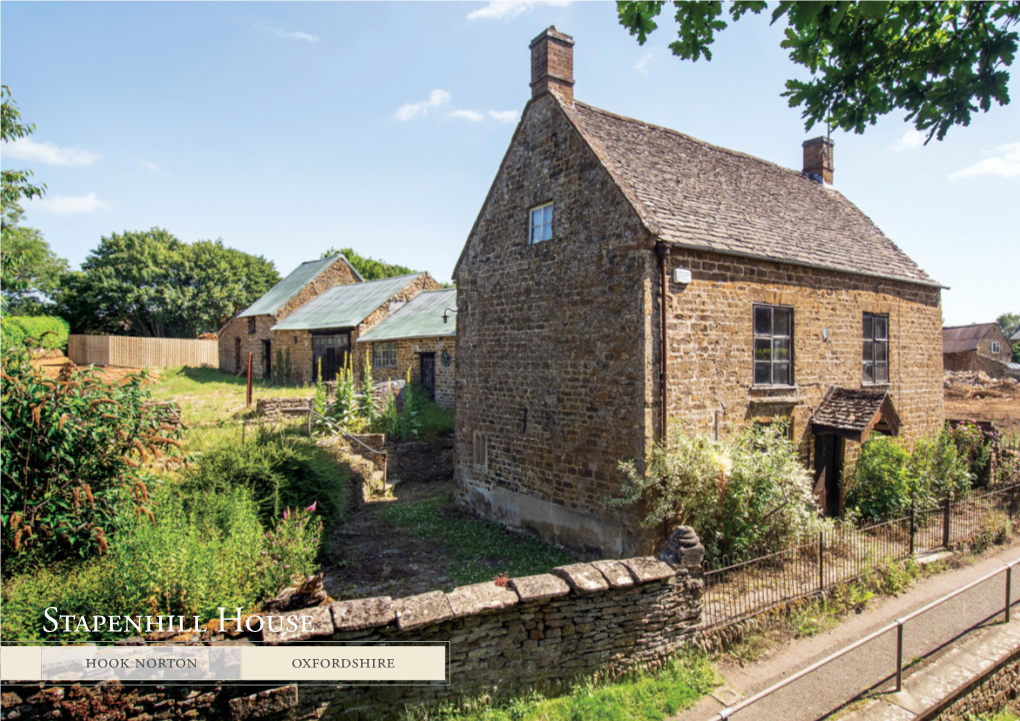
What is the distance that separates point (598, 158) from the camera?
1076 cm

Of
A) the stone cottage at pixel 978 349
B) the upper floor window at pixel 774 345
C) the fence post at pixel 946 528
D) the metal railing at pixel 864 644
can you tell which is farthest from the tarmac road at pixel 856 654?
the stone cottage at pixel 978 349

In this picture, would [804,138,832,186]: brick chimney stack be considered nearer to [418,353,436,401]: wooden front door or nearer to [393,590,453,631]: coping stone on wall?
[418,353,436,401]: wooden front door

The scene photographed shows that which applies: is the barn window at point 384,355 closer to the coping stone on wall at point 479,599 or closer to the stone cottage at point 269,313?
the stone cottage at point 269,313

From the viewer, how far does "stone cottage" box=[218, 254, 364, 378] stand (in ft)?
111

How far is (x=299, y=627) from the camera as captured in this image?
16.8ft

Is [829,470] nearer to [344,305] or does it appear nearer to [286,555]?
[286,555]

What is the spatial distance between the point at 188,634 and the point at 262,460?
17.4 ft

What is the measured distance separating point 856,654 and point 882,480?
6.44 meters

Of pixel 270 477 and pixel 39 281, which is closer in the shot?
pixel 270 477

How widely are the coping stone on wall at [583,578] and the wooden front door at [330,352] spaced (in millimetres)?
22414

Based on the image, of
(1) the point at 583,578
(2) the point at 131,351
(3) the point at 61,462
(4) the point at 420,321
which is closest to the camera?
(1) the point at 583,578

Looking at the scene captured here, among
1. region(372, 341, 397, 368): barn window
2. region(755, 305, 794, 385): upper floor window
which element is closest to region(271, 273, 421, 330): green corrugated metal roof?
region(372, 341, 397, 368): barn window

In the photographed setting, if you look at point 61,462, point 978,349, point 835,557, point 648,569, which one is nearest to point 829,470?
point 835,557

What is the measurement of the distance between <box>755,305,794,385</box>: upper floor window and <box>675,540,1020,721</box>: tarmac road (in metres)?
4.29
